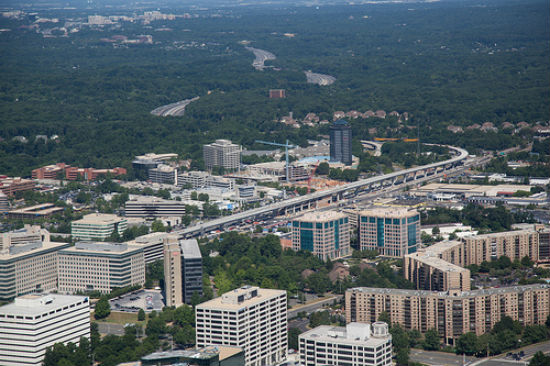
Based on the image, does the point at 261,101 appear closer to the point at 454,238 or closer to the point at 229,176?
the point at 229,176

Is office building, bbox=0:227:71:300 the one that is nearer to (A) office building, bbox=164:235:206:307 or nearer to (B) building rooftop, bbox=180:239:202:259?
(B) building rooftop, bbox=180:239:202:259

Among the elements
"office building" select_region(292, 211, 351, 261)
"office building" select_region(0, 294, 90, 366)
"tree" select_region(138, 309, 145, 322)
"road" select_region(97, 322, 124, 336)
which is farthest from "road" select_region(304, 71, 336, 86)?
"office building" select_region(0, 294, 90, 366)

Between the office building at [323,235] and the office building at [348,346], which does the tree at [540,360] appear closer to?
the office building at [348,346]

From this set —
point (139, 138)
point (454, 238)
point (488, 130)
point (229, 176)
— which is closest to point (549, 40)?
point (488, 130)

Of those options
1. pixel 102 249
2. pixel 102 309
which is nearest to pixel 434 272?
pixel 102 309

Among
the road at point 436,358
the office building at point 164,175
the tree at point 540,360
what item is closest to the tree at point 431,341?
the road at point 436,358
